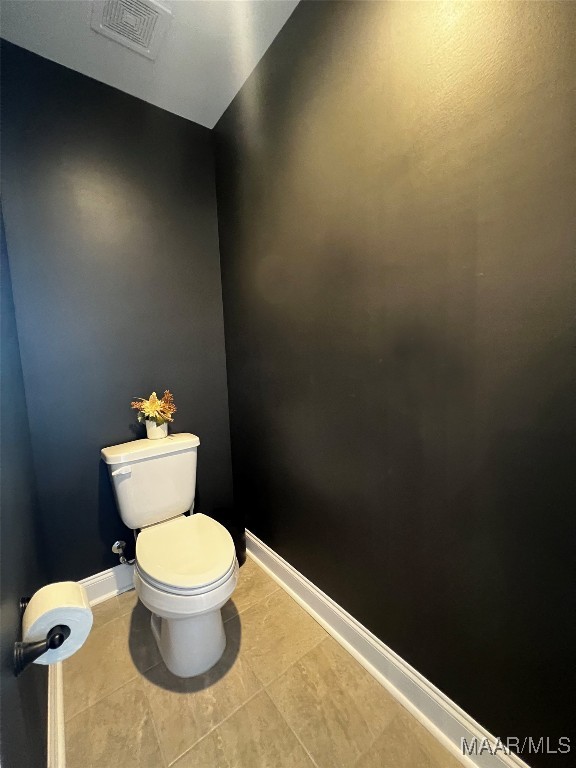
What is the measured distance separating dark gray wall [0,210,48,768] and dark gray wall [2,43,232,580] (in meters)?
0.11

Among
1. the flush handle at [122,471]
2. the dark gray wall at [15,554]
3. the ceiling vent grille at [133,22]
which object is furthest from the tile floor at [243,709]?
the ceiling vent grille at [133,22]

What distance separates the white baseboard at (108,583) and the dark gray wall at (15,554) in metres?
0.27

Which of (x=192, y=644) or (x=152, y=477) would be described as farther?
(x=152, y=477)

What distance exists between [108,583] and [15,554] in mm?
947

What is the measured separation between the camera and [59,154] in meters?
1.26

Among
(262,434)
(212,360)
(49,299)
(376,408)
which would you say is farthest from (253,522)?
(49,299)

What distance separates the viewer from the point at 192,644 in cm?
109

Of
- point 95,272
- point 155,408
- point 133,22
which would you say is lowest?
point 155,408

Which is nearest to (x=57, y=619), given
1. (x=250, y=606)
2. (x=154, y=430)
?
(x=154, y=430)

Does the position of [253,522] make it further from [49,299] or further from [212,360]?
[49,299]

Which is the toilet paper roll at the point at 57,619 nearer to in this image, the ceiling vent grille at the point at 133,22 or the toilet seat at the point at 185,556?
the toilet seat at the point at 185,556

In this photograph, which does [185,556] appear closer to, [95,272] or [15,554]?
[15,554]

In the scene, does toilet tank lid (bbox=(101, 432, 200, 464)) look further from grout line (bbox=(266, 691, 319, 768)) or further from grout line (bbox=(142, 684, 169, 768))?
grout line (bbox=(266, 691, 319, 768))

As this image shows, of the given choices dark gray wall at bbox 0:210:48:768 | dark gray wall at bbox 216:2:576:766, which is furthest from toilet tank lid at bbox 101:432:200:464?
dark gray wall at bbox 216:2:576:766
